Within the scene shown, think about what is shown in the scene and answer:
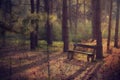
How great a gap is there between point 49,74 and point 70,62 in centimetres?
334

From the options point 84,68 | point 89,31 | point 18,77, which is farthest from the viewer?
point 89,31

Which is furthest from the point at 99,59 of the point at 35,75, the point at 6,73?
the point at 6,73

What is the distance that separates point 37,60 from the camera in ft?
52.2

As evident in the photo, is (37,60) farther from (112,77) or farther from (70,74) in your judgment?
(112,77)

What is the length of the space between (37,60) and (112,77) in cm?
768

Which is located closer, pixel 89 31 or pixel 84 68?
pixel 84 68

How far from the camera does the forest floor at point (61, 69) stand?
1034cm

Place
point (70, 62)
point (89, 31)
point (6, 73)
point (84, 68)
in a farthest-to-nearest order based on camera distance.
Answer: point (89, 31)
point (70, 62)
point (84, 68)
point (6, 73)

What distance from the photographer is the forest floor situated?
10341mm

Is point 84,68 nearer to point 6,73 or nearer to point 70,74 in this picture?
point 70,74

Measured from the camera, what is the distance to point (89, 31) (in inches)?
1286

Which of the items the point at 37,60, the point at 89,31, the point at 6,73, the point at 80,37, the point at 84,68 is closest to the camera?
the point at 6,73

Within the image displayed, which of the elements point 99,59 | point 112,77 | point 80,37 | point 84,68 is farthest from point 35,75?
point 80,37

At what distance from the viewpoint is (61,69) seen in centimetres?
1293
